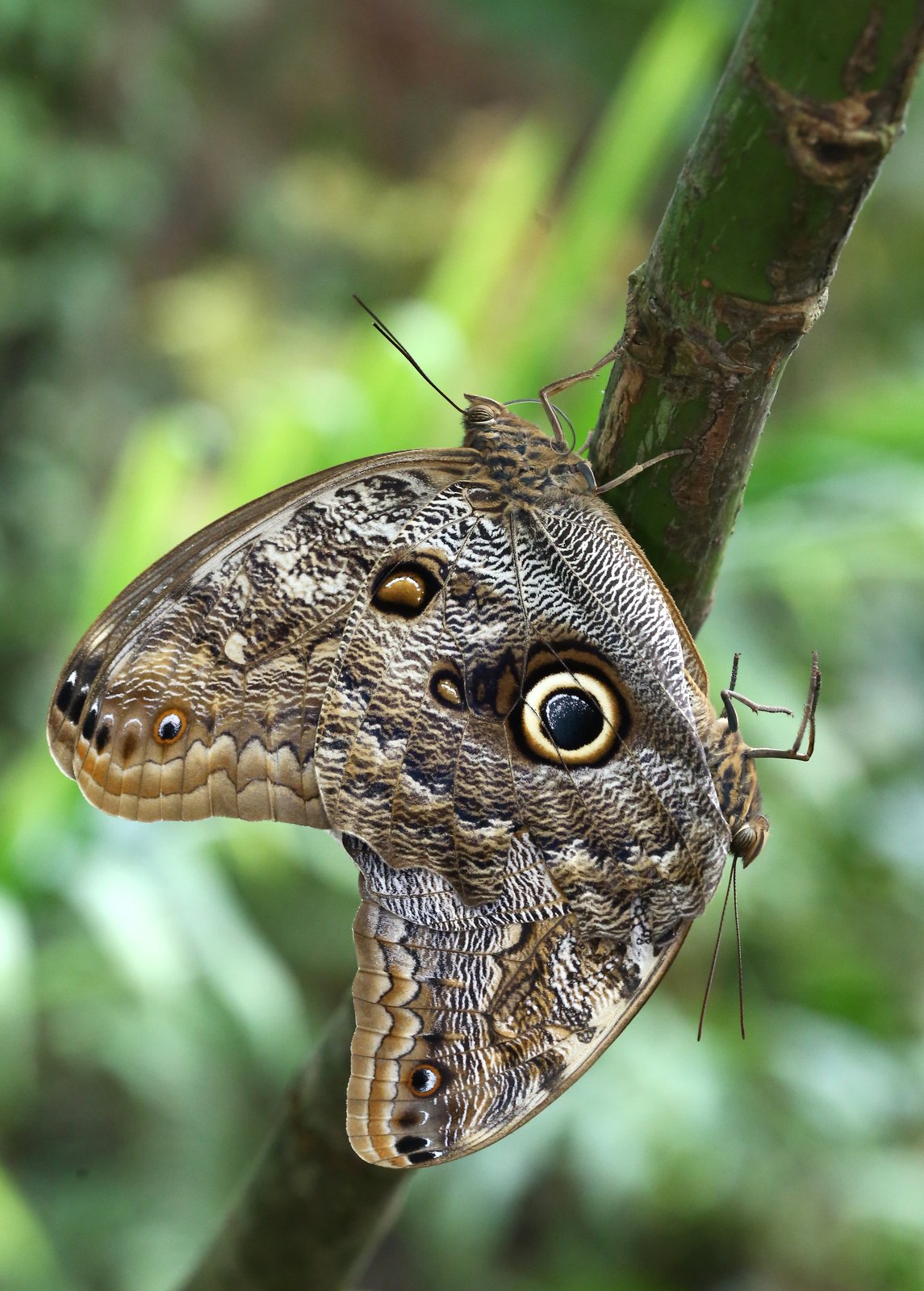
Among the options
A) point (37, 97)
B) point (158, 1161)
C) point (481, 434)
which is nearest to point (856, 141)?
point (481, 434)

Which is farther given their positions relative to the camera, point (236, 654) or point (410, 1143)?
point (236, 654)

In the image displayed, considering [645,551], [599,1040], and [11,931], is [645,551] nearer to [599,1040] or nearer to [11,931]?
[599,1040]

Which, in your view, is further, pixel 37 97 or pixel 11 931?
pixel 37 97

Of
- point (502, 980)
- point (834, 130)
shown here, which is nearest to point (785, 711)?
point (502, 980)

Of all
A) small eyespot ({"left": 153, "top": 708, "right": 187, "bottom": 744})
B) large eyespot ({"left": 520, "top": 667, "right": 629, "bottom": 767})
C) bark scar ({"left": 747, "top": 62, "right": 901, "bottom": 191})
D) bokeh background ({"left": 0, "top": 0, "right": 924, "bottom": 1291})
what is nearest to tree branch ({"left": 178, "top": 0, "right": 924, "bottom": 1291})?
bark scar ({"left": 747, "top": 62, "right": 901, "bottom": 191})

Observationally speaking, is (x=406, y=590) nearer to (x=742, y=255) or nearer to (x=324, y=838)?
(x=742, y=255)

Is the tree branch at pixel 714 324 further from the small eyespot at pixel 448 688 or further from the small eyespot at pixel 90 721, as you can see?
the small eyespot at pixel 90 721
